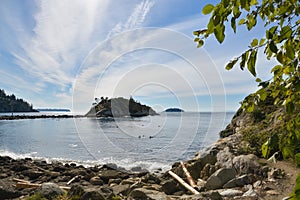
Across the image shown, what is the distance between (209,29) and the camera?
3.16ft

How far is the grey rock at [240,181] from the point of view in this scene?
26.9 ft

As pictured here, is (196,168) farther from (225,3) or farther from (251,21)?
(225,3)

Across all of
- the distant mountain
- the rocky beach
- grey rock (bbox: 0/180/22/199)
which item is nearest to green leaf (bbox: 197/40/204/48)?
the rocky beach

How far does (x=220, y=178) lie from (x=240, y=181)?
2.46ft

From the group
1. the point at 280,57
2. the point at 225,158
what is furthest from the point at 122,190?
the point at 280,57

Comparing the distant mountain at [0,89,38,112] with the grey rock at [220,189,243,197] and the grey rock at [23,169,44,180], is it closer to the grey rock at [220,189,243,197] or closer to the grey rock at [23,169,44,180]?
the grey rock at [23,169,44,180]

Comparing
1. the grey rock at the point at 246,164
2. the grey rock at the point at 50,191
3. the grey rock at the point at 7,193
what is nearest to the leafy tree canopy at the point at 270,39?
the grey rock at the point at 50,191

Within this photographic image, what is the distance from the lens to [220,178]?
28.9 feet

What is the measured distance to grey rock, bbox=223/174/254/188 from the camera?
8203 mm

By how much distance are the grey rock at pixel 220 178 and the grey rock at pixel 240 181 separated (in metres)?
0.32

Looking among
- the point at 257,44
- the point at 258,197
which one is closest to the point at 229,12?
the point at 257,44

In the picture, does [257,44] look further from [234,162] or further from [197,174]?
[197,174]

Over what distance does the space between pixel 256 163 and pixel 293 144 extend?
8426mm

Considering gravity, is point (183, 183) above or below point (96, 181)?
above
